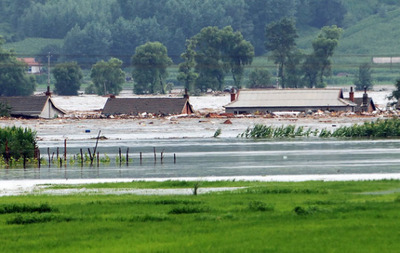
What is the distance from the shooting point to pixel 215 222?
2477cm

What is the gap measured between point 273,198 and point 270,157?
26.2 meters

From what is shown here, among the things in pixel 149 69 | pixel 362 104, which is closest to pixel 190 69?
pixel 149 69

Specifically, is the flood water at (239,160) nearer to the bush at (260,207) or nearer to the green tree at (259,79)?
the bush at (260,207)

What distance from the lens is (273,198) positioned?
3084cm

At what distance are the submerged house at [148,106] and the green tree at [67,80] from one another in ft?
209

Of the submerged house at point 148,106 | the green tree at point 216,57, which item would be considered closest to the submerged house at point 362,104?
the submerged house at point 148,106

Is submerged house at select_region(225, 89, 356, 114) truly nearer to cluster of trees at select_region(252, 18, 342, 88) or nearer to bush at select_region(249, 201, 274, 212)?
cluster of trees at select_region(252, 18, 342, 88)

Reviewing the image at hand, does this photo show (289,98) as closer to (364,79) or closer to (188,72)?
(188,72)

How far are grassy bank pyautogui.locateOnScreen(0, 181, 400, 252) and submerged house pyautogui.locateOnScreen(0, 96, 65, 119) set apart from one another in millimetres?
75284

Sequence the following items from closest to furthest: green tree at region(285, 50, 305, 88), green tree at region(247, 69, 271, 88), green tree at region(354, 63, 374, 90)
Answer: green tree at region(285, 50, 305, 88) → green tree at region(247, 69, 271, 88) → green tree at region(354, 63, 374, 90)

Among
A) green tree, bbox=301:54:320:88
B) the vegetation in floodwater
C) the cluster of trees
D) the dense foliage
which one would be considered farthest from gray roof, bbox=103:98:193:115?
green tree, bbox=301:54:320:88

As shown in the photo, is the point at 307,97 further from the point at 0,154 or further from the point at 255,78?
the point at 255,78

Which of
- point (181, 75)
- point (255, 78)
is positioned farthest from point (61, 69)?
point (255, 78)

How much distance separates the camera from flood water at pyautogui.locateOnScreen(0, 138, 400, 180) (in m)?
46.7
